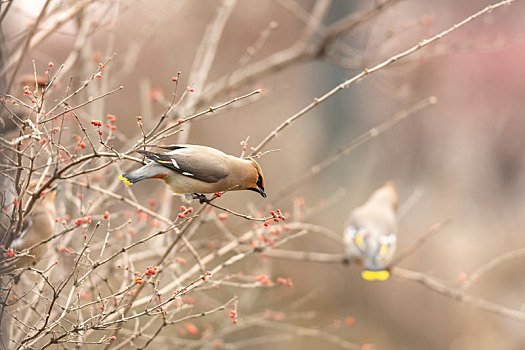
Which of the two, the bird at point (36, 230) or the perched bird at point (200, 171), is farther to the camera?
the bird at point (36, 230)

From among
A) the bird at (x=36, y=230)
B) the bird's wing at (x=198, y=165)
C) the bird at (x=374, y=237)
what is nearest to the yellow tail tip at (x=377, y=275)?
the bird at (x=374, y=237)

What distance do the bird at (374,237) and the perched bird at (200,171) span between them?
2617 millimetres

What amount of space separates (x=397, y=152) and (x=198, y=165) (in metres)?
7.69

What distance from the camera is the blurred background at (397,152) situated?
8.49 m

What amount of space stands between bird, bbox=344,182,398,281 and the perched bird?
2.62m

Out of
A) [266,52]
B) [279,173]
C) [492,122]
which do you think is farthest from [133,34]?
[492,122]

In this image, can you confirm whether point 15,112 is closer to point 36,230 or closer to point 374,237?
point 36,230

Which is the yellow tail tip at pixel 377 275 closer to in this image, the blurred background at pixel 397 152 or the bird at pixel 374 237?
the bird at pixel 374 237

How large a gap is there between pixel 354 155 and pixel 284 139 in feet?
3.59

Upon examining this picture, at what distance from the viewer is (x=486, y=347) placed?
317 inches

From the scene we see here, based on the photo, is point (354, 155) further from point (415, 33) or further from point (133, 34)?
point (133, 34)

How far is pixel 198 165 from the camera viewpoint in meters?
2.53

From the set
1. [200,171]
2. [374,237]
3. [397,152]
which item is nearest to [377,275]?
[374,237]

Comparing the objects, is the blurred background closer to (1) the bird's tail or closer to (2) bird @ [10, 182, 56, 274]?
(2) bird @ [10, 182, 56, 274]
